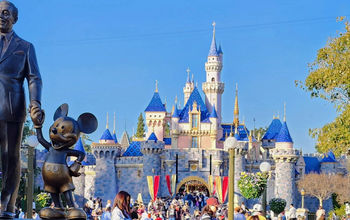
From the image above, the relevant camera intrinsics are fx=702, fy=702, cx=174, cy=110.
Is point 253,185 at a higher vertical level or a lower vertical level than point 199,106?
lower

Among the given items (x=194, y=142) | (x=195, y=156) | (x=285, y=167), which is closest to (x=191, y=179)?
(x=195, y=156)

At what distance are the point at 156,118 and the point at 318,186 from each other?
13695mm

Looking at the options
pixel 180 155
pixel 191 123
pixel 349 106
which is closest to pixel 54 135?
pixel 349 106

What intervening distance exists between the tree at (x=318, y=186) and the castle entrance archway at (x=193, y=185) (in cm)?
688

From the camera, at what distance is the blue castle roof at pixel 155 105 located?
55.7 meters

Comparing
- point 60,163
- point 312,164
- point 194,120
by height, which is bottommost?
point 60,163

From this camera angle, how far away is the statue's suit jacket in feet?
17.1

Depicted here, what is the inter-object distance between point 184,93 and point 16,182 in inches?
2351

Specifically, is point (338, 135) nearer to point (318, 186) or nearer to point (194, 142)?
point (318, 186)

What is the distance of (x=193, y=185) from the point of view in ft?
167

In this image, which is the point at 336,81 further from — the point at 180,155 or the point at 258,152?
the point at 258,152

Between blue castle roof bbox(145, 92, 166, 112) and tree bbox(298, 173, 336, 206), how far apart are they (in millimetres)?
12495

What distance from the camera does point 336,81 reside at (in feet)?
54.8

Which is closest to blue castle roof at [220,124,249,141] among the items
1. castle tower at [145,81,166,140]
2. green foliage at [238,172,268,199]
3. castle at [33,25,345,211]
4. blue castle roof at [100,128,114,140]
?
castle at [33,25,345,211]
